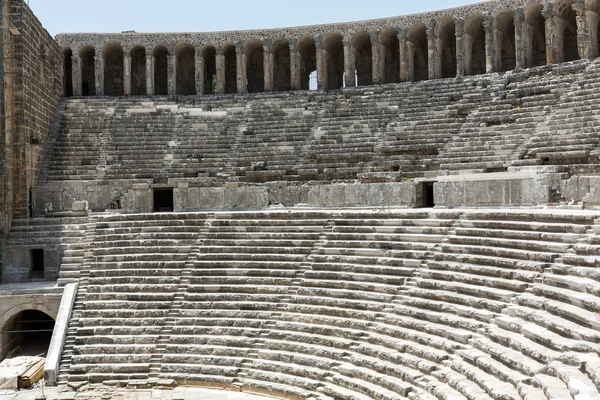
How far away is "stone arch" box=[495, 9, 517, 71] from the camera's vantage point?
2903 cm

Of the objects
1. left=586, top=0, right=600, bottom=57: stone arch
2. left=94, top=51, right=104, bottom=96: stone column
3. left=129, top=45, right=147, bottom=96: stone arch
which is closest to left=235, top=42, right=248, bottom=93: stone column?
left=129, top=45, right=147, bottom=96: stone arch

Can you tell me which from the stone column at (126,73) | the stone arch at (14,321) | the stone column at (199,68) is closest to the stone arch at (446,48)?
the stone column at (199,68)

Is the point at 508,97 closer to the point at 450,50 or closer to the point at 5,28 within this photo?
the point at 450,50

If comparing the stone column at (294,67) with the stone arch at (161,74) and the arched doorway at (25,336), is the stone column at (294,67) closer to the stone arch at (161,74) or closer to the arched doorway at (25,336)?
the stone arch at (161,74)

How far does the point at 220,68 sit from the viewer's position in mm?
32219

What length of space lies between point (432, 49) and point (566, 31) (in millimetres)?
6199

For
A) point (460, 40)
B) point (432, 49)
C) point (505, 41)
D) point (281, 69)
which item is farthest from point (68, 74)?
point (505, 41)

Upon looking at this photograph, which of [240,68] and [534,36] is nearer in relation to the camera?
[534,36]

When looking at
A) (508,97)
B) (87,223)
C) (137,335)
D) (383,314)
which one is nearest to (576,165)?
(508,97)

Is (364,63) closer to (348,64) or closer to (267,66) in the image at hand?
(348,64)

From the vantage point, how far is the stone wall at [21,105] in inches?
859

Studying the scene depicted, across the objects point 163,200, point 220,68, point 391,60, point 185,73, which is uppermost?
point 391,60

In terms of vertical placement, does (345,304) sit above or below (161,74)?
below

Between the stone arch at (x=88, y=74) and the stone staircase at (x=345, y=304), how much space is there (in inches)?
642
